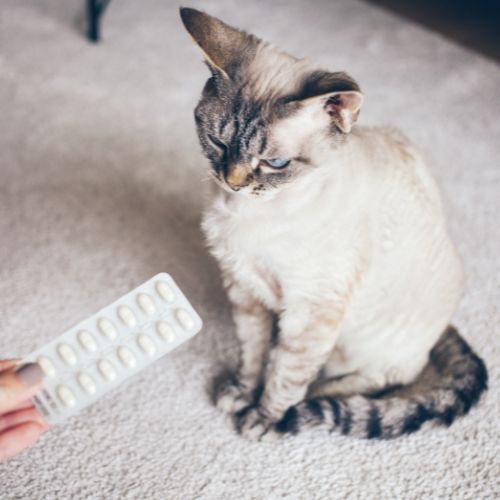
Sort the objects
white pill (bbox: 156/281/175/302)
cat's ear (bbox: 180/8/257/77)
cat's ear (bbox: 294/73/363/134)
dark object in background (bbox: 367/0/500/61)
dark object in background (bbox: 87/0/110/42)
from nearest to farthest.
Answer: cat's ear (bbox: 294/73/363/134)
cat's ear (bbox: 180/8/257/77)
white pill (bbox: 156/281/175/302)
dark object in background (bbox: 87/0/110/42)
dark object in background (bbox: 367/0/500/61)

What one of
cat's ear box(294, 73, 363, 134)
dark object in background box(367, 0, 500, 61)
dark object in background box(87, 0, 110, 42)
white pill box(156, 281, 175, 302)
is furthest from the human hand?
dark object in background box(367, 0, 500, 61)

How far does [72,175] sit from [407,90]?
120 centimetres

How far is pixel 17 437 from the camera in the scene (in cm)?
90

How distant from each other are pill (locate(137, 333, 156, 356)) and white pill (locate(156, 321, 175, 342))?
0.02m

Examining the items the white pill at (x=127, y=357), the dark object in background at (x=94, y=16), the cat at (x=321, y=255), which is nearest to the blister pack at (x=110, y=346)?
the white pill at (x=127, y=357)

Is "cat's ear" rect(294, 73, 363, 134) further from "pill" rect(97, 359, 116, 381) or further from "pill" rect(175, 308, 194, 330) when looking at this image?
"pill" rect(97, 359, 116, 381)

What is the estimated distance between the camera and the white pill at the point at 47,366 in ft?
3.11

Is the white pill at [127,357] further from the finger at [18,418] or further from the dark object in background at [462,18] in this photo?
the dark object in background at [462,18]

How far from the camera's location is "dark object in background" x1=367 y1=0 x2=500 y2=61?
7.63 feet

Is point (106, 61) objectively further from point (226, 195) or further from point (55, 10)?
point (226, 195)

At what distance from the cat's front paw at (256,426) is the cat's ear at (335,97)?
2.04 ft

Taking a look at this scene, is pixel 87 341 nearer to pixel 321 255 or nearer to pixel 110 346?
pixel 110 346

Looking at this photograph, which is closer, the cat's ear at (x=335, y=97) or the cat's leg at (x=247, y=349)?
the cat's ear at (x=335, y=97)

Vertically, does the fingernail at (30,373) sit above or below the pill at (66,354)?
above
